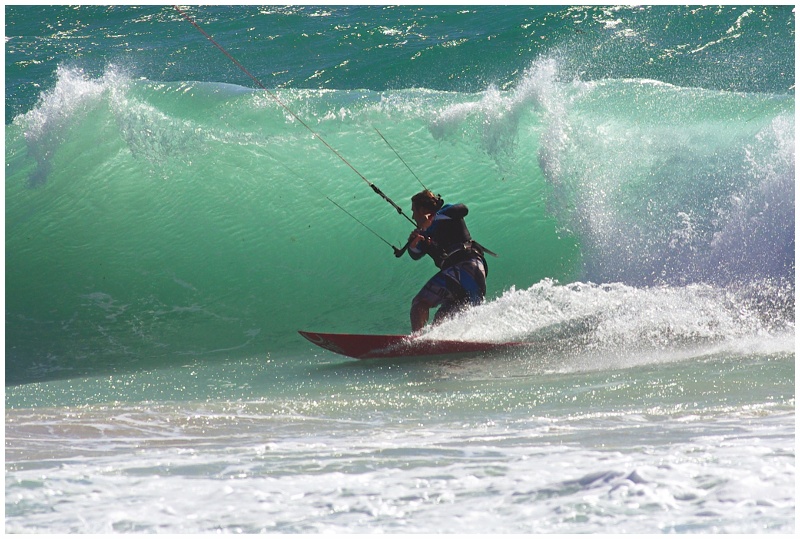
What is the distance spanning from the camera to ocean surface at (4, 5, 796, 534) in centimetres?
314

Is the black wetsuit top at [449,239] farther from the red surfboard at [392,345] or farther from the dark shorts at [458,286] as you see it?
the red surfboard at [392,345]

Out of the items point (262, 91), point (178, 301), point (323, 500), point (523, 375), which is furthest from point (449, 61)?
point (323, 500)

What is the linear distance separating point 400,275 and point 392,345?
2.24 m

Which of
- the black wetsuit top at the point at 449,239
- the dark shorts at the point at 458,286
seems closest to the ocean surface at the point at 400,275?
the dark shorts at the point at 458,286

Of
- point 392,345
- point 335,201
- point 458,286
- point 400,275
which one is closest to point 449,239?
point 458,286

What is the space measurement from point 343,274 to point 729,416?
4891 millimetres

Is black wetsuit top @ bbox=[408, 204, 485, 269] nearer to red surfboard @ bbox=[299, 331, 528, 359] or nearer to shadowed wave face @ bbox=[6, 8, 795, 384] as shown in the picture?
red surfboard @ bbox=[299, 331, 528, 359]

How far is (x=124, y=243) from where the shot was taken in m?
8.59

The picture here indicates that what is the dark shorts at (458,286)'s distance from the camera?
5.93 m

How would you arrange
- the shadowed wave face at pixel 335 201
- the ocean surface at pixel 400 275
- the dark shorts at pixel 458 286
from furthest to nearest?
the shadowed wave face at pixel 335 201 < the dark shorts at pixel 458 286 < the ocean surface at pixel 400 275

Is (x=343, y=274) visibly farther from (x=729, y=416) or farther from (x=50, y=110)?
(x=729, y=416)

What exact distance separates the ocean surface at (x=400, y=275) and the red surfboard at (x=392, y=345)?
95 mm

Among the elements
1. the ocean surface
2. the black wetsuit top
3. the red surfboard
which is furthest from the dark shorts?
the red surfboard

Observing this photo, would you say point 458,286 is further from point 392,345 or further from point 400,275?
point 400,275
